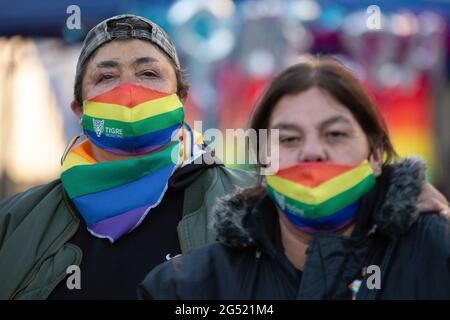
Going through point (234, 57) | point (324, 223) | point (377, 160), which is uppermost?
point (234, 57)

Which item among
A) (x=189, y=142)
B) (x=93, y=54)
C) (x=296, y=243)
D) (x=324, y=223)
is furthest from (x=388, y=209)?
(x=93, y=54)

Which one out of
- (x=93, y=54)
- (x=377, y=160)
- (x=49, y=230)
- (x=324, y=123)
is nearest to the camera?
(x=324, y=123)

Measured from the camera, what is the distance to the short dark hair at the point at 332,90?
9.00 feet

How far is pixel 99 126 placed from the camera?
3.60m

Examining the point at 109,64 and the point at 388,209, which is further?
the point at 109,64

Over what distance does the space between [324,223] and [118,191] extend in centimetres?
127

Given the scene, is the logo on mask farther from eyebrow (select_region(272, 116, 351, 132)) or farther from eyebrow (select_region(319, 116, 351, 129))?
eyebrow (select_region(319, 116, 351, 129))

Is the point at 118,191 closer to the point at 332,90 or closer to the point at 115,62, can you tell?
the point at 115,62

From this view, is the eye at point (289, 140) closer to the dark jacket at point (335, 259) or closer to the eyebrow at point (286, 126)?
the eyebrow at point (286, 126)

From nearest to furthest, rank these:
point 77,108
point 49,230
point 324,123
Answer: point 324,123 < point 49,230 < point 77,108

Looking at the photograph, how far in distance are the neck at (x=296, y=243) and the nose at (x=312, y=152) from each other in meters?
0.22

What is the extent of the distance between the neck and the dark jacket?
0.03m
